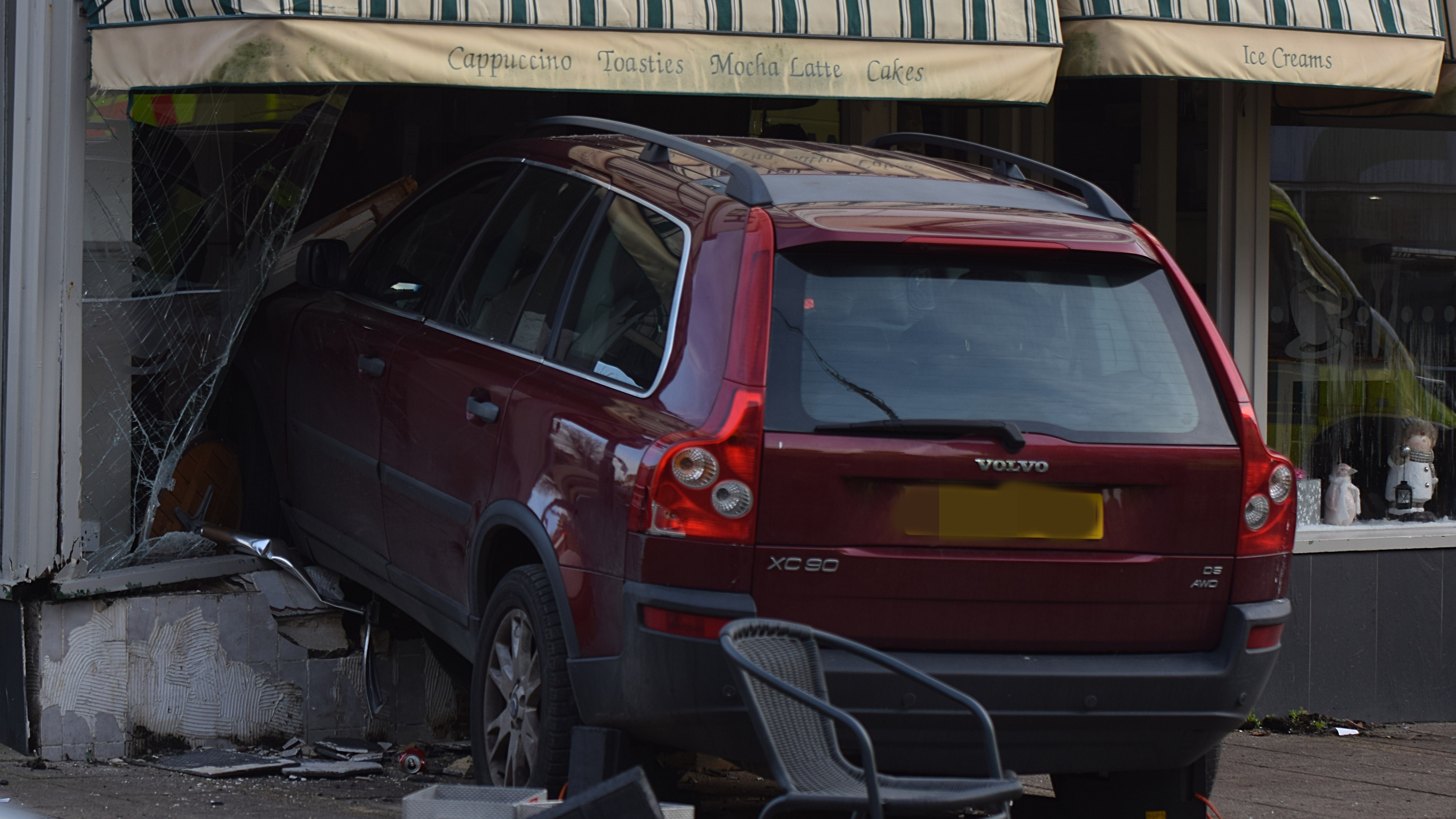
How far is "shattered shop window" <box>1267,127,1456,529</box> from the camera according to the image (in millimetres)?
7977

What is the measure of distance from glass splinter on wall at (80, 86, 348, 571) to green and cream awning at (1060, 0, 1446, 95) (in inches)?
115

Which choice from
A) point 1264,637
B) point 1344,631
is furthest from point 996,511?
point 1344,631

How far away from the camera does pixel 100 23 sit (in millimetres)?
5551

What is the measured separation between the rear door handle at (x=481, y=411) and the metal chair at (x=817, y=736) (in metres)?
1.33

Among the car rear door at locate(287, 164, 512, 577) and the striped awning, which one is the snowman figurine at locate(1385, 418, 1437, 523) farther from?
the car rear door at locate(287, 164, 512, 577)

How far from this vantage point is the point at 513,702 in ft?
14.9

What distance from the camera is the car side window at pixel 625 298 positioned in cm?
420

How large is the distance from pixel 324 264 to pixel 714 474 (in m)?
2.70

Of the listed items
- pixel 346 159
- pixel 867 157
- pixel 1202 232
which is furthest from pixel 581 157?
pixel 1202 232

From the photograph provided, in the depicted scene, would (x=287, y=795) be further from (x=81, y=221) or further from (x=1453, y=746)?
(x=1453, y=746)

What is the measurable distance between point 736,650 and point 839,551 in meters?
0.61

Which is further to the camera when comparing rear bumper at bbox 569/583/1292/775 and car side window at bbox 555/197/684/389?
car side window at bbox 555/197/684/389

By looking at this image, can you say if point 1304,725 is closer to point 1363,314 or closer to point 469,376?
point 1363,314

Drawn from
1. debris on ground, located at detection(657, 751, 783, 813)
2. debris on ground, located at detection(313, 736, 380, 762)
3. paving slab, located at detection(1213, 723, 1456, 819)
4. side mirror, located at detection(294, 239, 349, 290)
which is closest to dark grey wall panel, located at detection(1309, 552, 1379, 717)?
paving slab, located at detection(1213, 723, 1456, 819)
